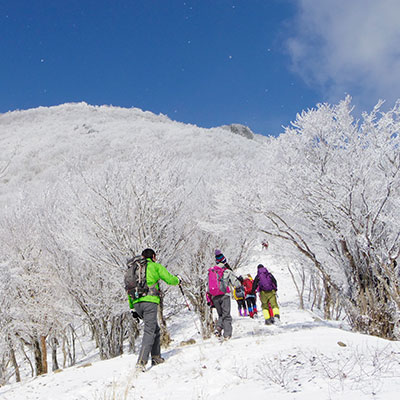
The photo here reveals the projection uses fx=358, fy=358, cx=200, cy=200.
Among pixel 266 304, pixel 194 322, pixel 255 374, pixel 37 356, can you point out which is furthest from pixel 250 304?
pixel 37 356

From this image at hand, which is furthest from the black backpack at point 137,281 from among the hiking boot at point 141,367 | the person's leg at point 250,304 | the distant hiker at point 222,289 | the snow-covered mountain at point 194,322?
the person's leg at point 250,304

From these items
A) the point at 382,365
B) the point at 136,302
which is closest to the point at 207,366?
the point at 136,302

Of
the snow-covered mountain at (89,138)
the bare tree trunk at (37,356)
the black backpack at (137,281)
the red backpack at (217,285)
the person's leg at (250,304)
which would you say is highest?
the snow-covered mountain at (89,138)

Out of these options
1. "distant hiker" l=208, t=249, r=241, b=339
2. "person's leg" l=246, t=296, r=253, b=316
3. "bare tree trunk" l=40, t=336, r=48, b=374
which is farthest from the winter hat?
"bare tree trunk" l=40, t=336, r=48, b=374

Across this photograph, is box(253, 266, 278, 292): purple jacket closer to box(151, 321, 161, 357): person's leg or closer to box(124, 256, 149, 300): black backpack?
box(151, 321, 161, 357): person's leg

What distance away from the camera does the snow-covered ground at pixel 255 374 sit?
339 cm

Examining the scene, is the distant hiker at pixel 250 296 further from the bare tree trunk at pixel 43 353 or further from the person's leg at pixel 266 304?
the bare tree trunk at pixel 43 353

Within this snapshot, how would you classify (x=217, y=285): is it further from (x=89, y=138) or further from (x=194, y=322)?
(x=89, y=138)

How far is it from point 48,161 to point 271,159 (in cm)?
7266

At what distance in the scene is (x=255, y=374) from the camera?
406 centimetres

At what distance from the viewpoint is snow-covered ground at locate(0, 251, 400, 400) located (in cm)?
339

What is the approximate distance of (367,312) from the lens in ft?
23.7

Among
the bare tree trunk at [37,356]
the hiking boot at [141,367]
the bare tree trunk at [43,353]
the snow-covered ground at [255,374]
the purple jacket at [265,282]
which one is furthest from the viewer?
the bare tree trunk at [37,356]

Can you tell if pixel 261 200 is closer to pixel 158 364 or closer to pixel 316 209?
pixel 316 209
